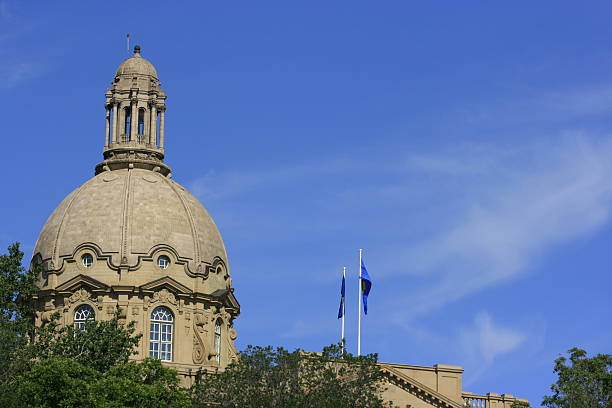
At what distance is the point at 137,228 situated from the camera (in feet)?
397

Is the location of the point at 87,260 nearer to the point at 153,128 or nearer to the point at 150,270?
the point at 150,270

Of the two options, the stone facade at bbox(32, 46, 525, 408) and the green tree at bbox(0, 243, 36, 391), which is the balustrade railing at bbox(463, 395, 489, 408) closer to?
the stone facade at bbox(32, 46, 525, 408)

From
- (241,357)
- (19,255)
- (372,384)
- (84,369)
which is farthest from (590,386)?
(19,255)

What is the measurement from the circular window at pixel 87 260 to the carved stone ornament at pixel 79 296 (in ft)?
6.70

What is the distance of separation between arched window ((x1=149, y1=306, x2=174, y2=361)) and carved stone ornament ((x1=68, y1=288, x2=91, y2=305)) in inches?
175

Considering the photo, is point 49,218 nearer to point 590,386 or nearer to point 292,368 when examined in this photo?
point 292,368

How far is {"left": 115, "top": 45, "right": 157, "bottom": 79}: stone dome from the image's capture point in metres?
129

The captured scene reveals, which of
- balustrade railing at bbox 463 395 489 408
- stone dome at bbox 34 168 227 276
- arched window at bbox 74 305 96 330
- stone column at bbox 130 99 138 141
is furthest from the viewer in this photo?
stone column at bbox 130 99 138 141

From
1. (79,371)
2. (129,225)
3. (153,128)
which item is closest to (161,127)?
(153,128)

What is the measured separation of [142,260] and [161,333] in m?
4.96

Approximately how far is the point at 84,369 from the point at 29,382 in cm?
343

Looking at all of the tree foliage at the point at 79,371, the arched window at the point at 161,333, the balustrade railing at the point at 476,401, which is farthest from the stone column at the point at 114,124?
the balustrade railing at the point at 476,401

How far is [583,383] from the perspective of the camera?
4035 inches

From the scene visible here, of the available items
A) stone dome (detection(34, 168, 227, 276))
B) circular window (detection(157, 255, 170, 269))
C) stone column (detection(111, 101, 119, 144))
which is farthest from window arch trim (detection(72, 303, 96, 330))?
stone column (detection(111, 101, 119, 144))
